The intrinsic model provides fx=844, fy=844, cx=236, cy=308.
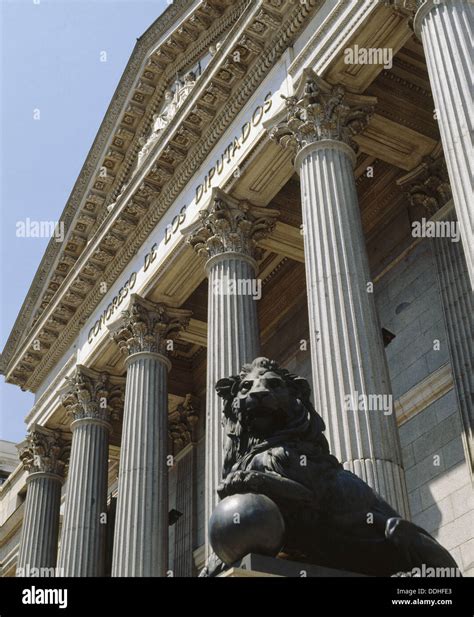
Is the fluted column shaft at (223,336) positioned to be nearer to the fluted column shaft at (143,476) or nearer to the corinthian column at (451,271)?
the fluted column shaft at (143,476)

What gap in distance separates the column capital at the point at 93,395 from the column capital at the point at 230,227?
690cm

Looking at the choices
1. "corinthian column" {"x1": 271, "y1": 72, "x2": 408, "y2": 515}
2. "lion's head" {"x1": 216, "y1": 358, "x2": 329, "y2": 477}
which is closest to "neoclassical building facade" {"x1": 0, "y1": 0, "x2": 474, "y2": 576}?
"corinthian column" {"x1": 271, "y1": 72, "x2": 408, "y2": 515}

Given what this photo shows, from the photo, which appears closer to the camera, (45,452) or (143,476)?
(143,476)

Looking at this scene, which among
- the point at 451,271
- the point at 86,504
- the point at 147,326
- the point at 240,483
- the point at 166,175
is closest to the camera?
the point at 240,483

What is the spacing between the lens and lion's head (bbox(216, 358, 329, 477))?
5629 mm

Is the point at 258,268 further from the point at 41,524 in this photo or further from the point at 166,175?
the point at 41,524

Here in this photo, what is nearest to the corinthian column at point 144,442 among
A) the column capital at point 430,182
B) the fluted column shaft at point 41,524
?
the column capital at point 430,182

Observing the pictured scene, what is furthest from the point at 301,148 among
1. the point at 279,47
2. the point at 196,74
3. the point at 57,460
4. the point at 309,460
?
the point at 57,460

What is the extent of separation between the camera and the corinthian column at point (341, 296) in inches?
464

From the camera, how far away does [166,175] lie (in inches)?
843

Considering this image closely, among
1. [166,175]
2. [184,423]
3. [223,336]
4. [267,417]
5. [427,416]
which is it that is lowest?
[267,417]

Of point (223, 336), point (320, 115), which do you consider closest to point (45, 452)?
point (223, 336)

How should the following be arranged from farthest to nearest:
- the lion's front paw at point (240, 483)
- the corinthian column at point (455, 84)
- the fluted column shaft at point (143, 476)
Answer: the fluted column shaft at point (143, 476)
the corinthian column at point (455, 84)
the lion's front paw at point (240, 483)

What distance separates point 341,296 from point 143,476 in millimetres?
7795
